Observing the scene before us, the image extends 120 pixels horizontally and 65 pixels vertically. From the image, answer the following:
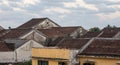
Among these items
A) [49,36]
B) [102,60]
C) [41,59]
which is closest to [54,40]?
[49,36]

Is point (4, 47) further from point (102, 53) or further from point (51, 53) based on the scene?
point (102, 53)

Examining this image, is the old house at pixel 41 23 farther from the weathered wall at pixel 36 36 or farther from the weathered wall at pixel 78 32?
the weathered wall at pixel 78 32

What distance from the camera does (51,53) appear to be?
27.1 m

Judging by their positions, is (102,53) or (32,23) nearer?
(102,53)

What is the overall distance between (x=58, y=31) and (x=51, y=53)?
2478 centimetres

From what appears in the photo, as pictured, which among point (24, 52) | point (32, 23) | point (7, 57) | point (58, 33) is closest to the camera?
point (7, 57)

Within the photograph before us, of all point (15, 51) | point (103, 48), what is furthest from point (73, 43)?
point (15, 51)

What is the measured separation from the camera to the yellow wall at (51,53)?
86.3ft

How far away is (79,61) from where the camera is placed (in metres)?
26.0

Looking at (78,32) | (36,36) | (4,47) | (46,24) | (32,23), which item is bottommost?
(4,47)

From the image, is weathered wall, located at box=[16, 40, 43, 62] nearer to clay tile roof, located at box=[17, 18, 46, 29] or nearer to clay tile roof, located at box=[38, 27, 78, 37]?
clay tile roof, located at box=[38, 27, 78, 37]

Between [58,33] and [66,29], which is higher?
[66,29]

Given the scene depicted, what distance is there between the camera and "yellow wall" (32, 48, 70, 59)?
26297 millimetres

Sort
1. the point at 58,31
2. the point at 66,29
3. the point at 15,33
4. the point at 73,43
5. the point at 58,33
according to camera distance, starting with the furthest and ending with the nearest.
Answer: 1. the point at 66,29
2. the point at 58,31
3. the point at 58,33
4. the point at 15,33
5. the point at 73,43
